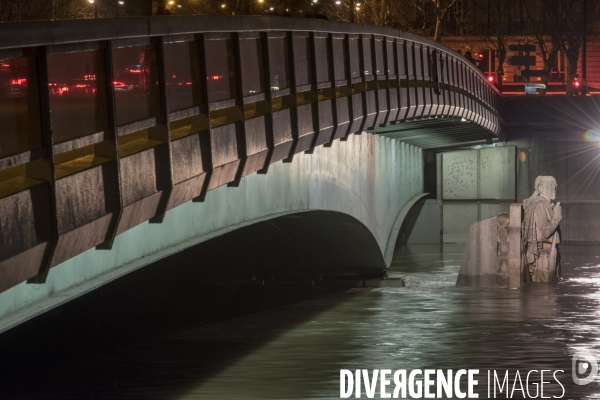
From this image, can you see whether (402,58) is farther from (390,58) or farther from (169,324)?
(169,324)

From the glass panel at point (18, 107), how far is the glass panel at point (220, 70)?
4826mm

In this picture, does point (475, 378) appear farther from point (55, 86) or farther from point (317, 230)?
point (55, 86)

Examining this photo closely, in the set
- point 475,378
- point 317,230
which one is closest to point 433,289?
point 317,230

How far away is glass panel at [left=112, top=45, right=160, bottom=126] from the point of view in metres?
12.5

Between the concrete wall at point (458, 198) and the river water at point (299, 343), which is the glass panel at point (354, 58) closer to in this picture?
the river water at point (299, 343)

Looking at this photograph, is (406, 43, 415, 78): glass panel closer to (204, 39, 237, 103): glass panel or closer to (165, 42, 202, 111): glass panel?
(204, 39, 237, 103): glass panel

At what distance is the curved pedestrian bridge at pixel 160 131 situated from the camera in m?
10.3

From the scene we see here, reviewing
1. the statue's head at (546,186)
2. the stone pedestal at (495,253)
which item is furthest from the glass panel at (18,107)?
the statue's head at (546,186)

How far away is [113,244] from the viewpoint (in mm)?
12648

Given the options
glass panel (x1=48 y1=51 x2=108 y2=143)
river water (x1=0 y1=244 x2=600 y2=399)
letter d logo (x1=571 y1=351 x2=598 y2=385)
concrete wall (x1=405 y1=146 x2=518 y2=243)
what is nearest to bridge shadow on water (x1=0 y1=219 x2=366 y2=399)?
river water (x1=0 y1=244 x2=600 y2=399)

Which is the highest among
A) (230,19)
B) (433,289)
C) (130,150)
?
(230,19)

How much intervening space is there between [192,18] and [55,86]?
12.6ft

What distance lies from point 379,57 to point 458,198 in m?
33.1

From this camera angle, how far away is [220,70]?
15.9m
